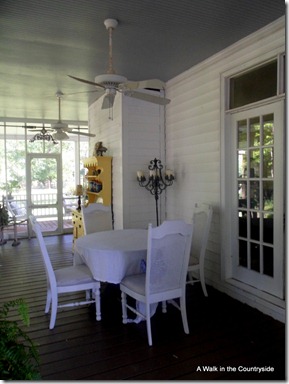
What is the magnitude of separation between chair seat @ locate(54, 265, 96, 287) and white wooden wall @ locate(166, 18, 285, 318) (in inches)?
67.4

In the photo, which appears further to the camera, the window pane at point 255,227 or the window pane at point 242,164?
the window pane at point 242,164

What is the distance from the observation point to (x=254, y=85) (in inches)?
138

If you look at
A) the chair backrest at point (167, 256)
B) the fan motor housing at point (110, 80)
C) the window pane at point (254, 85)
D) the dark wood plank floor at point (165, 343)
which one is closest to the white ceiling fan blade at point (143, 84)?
the fan motor housing at point (110, 80)

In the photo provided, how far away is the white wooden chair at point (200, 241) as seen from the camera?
12.0 feet

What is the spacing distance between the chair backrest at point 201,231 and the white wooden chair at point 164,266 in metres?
0.82

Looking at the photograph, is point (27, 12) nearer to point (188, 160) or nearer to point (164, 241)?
point (164, 241)

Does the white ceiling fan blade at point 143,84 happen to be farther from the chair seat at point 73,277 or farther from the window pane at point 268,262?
the window pane at point 268,262

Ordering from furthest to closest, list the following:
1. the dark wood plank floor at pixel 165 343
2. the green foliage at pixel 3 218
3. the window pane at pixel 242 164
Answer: the green foliage at pixel 3 218 < the window pane at pixel 242 164 < the dark wood plank floor at pixel 165 343

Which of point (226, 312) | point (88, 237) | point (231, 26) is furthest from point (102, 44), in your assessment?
point (226, 312)

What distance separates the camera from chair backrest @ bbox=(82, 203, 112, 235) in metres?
4.33

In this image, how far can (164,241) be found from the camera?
2.67 metres

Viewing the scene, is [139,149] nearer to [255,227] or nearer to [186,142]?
[186,142]

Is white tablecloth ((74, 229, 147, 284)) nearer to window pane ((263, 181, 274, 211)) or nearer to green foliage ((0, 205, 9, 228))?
window pane ((263, 181, 274, 211))

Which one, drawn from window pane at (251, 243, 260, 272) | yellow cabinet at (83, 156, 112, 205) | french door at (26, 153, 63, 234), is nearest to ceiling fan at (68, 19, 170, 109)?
window pane at (251, 243, 260, 272)
